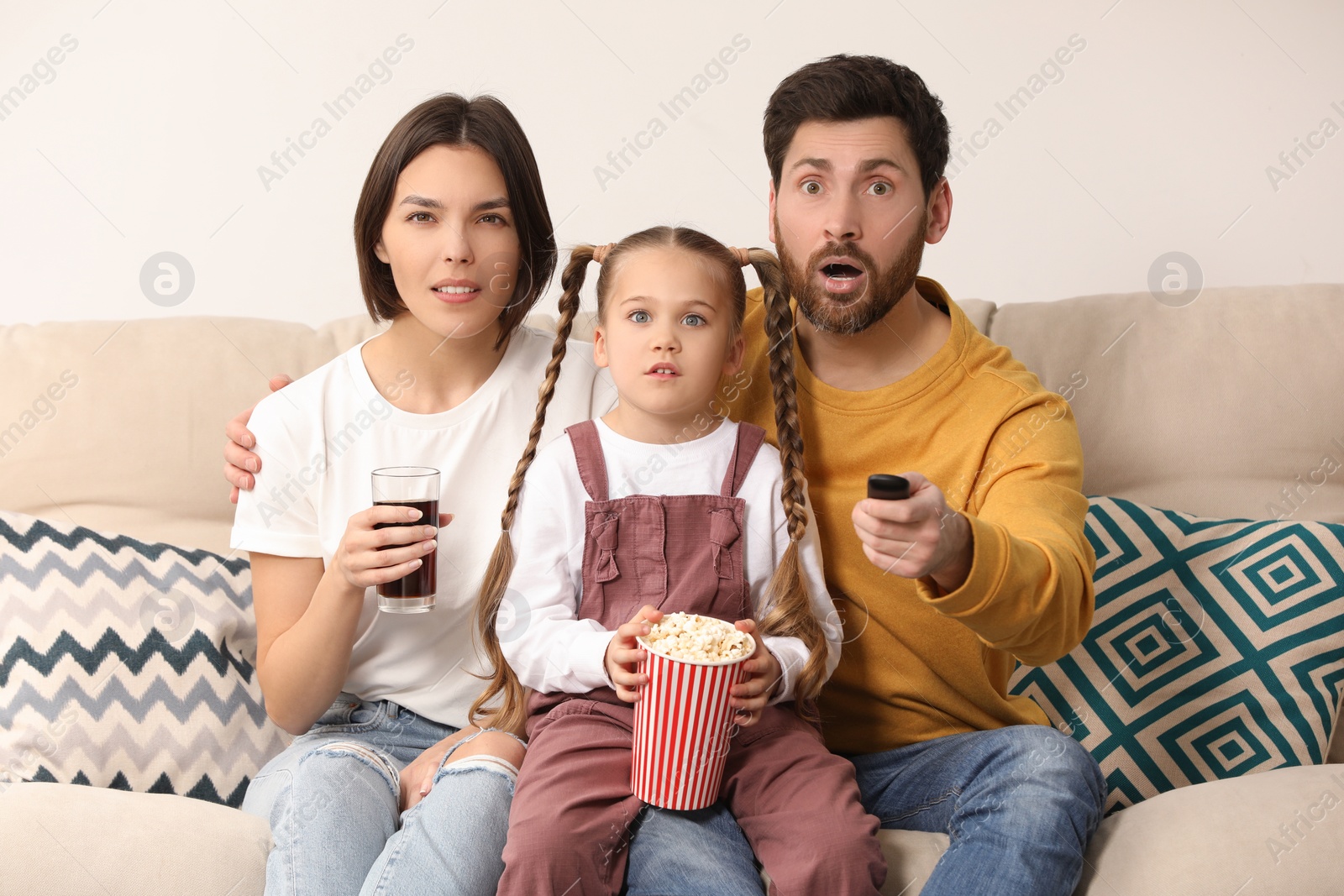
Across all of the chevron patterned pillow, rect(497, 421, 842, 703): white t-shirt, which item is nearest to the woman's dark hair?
rect(497, 421, 842, 703): white t-shirt

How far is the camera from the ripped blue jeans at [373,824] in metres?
1.45

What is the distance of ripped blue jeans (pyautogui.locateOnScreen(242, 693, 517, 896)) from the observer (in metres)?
1.45

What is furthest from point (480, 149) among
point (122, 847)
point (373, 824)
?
point (122, 847)

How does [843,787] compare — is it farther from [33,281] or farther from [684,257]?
[33,281]

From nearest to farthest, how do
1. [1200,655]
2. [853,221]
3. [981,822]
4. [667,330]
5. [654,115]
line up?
[981,822]
[667,330]
[853,221]
[1200,655]
[654,115]

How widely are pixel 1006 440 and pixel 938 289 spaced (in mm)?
358

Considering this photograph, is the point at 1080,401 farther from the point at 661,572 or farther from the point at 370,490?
the point at 370,490

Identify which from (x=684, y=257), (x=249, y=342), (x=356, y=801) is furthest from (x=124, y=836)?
(x=684, y=257)

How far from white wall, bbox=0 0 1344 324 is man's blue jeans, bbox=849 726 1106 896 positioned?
1554mm

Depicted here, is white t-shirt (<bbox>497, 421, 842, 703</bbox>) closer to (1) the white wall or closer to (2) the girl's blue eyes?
(2) the girl's blue eyes

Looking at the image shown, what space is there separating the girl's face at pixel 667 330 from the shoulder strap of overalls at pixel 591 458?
0.10 metres

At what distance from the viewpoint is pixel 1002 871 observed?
1.42 meters

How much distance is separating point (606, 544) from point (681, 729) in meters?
0.35

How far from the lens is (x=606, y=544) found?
64.8 inches
